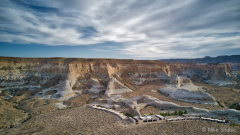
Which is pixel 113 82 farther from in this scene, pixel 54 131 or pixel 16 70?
pixel 16 70

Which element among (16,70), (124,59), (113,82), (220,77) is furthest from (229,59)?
(16,70)

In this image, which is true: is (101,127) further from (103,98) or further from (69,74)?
(69,74)

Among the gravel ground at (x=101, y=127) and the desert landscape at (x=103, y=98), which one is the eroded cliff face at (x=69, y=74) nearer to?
the desert landscape at (x=103, y=98)

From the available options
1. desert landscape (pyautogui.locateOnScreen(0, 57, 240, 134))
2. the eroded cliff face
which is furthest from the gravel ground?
the eroded cliff face

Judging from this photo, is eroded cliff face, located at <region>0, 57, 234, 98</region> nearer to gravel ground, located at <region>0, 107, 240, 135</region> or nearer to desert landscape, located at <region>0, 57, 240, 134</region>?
desert landscape, located at <region>0, 57, 240, 134</region>

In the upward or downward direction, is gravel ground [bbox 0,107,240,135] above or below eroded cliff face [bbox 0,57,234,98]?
below

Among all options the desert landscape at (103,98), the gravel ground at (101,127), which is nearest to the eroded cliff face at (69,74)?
the desert landscape at (103,98)

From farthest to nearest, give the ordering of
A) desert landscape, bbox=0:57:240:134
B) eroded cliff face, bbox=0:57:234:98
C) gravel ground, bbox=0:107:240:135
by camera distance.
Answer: eroded cliff face, bbox=0:57:234:98 → desert landscape, bbox=0:57:240:134 → gravel ground, bbox=0:107:240:135

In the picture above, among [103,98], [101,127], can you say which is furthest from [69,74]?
[101,127]
